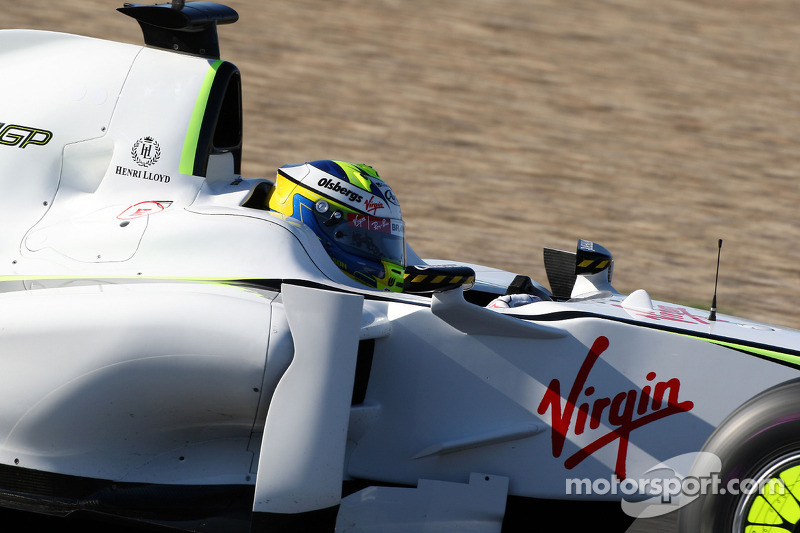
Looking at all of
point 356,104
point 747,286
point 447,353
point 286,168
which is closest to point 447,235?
point 747,286

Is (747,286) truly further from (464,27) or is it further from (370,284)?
(464,27)

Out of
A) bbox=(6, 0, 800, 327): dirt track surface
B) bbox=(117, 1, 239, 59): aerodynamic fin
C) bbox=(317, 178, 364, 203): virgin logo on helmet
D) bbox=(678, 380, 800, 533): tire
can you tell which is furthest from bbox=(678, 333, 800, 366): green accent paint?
bbox=(6, 0, 800, 327): dirt track surface

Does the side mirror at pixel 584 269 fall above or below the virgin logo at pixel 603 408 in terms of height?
above

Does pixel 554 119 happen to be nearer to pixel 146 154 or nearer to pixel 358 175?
pixel 358 175

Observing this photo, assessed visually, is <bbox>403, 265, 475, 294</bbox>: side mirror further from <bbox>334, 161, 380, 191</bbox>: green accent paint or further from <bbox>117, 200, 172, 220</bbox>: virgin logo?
<bbox>117, 200, 172, 220</bbox>: virgin logo

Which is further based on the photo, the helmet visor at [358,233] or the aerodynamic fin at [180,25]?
the aerodynamic fin at [180,25]

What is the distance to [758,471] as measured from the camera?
3.46 meters

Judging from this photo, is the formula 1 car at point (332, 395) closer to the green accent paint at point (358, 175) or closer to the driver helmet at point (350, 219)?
the driver helmet at point (350, 219)

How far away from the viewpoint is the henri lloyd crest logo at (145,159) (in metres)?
4.16

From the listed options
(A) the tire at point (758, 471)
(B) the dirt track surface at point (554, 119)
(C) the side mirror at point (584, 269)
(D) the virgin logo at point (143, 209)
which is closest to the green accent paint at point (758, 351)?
(A) the tire at point (758, 471)

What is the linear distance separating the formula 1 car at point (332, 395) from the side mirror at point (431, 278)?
0.01 m

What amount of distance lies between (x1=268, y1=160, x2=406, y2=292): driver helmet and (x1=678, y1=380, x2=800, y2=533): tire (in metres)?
1.50

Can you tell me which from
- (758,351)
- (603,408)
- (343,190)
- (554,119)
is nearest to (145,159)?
(343,190)

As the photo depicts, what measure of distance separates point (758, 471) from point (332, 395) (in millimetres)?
1488
